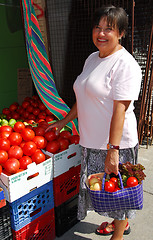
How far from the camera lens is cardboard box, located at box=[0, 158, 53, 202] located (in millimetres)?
2047

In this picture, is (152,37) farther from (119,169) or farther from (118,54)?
(119,169)

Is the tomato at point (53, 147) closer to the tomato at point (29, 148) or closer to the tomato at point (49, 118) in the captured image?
the tomato at point (29, 148)

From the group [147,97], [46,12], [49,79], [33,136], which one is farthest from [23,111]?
[147,97]

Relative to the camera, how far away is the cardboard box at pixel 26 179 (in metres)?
2.05

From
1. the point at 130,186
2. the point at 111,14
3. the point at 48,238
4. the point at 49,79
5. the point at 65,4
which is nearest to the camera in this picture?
the point at 111,14

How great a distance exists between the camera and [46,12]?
4562mm

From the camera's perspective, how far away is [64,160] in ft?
8.24

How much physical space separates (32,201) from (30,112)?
2.08m

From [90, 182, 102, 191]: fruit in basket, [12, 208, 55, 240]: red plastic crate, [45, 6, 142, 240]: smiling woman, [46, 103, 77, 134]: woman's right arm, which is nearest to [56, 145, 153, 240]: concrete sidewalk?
[12, 208, 55, 240]: red plastic crate

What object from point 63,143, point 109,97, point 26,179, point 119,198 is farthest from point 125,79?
point 26,179

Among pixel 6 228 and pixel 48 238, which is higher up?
pixel 6 228

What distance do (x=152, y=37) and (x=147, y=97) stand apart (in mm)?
1069

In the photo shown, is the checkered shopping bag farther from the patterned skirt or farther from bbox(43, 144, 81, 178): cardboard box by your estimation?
bbox(43, 144, 81, 178): cardboard box

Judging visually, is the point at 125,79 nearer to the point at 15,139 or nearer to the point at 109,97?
the point at 109,97
